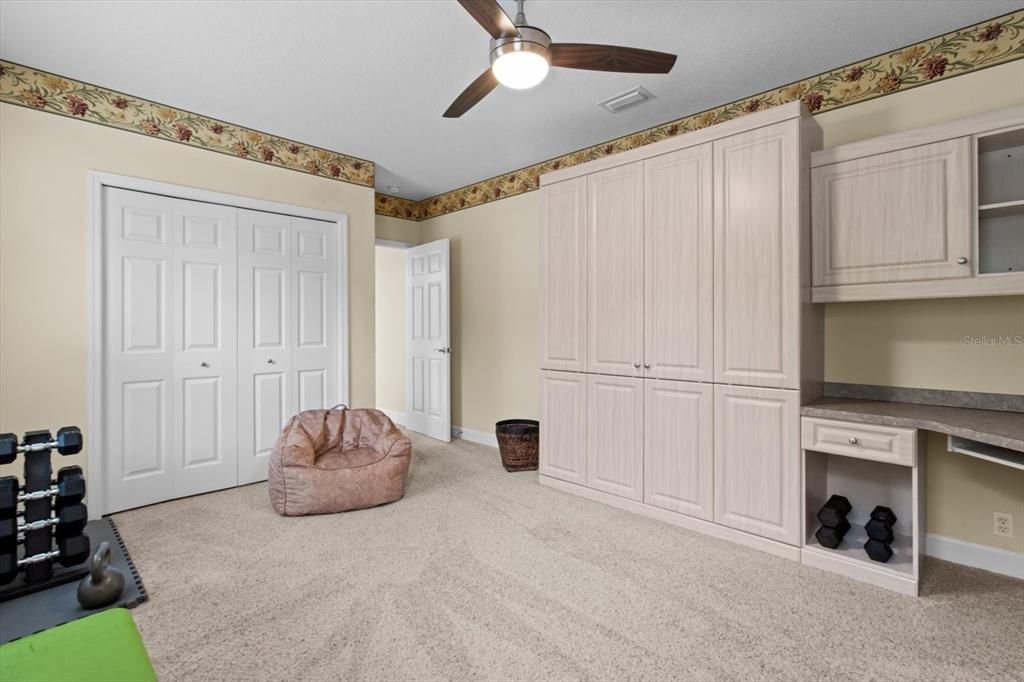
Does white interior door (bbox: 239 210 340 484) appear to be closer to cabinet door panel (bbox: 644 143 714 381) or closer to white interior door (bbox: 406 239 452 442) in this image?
white interior door (bbox: 406 239 452 442)

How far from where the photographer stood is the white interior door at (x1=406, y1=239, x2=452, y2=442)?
5152mm

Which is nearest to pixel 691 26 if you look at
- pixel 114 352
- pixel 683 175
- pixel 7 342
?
pixel 683 175

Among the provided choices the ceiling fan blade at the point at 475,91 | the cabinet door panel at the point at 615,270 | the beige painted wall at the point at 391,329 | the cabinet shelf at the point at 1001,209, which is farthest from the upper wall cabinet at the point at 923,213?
the beige painted wall at the point at 391,329

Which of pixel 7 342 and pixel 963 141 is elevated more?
pixel 963 141

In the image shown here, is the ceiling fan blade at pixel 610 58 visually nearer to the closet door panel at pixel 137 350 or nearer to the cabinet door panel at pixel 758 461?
the cabinet door panel at pixel 758 461

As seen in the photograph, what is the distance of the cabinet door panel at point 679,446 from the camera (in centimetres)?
282

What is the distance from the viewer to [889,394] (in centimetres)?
271

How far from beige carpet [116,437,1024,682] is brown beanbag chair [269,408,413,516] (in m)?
0.16

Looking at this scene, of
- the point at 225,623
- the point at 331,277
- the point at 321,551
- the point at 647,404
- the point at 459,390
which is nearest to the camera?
the point at 225,623

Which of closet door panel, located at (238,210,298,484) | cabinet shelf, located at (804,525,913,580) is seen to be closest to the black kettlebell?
closet door panel, located at (238,210,298,484)

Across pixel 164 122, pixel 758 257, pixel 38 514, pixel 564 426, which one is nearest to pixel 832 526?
pixel 758 257

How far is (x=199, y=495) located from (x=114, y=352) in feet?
3.77

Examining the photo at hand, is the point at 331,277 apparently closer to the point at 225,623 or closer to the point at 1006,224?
the point at 225,623

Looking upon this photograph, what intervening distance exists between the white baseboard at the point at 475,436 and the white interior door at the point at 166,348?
2.28 meters
